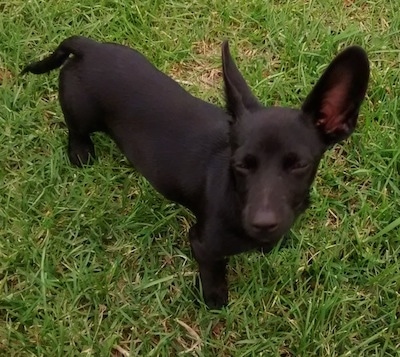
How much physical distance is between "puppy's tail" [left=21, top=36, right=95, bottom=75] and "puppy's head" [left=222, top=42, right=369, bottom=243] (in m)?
0.94

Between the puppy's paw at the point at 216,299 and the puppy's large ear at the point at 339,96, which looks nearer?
the puppy's large ear at the point at 339,96

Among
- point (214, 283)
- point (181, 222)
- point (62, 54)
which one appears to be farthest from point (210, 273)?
point (62, 54)

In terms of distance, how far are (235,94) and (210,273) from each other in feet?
2.82

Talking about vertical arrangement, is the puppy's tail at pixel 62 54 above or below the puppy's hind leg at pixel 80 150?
above

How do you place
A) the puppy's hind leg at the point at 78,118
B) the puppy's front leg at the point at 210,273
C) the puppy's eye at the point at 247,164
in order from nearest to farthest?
the puppy's eye at the point at 247,164, the puppy's front leg at the point at 210,273, the puppy's hind leg at the point at 78,118

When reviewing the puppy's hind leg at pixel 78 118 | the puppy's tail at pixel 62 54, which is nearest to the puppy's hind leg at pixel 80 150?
the puppy's hind leg at pixel 78 118

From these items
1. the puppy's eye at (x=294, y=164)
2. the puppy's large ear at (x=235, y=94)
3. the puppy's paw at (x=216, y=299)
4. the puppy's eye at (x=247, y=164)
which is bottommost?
the puppy's paw at (x=216, y=299)

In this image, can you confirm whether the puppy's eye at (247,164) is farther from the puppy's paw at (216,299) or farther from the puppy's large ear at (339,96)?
the puppy's paw at (216,299)

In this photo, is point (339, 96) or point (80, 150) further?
point (80, 150)

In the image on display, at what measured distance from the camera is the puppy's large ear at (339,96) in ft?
8.14

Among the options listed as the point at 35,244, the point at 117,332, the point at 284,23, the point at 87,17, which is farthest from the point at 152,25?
the point at 117,332

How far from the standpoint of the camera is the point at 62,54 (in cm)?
351

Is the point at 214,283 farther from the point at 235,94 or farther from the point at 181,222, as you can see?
the point at 235,94

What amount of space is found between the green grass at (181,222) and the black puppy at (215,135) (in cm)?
20
